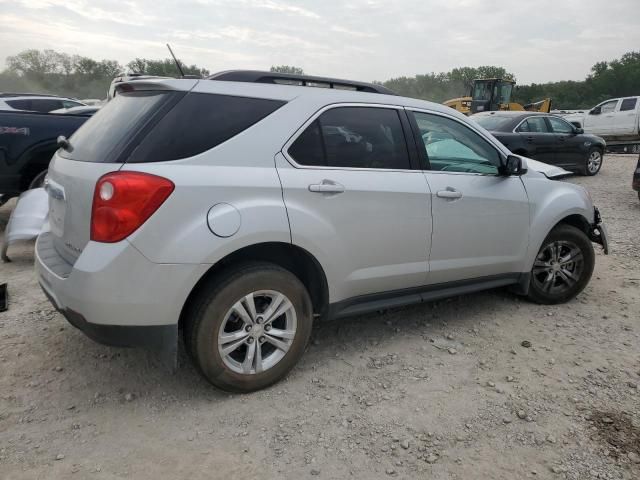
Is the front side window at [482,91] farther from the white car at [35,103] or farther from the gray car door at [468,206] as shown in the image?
the gray car door at [468,206]

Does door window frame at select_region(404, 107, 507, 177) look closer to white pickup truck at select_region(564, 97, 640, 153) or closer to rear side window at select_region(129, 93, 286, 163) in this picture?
rear side window at select_region(129, 93, 286, 163)

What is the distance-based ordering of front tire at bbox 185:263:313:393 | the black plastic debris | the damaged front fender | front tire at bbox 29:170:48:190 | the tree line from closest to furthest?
front tire at bbox 185:263:313:393, the black plastic debris, the damaged front fender, front tire at bbox 29:170:48:190, the tree line

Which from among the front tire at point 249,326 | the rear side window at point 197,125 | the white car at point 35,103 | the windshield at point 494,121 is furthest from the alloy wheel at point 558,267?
the white car at point 35,103

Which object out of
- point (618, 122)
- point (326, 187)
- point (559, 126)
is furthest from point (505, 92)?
point (326, 187)

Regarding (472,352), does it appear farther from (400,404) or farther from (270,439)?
(270,439)

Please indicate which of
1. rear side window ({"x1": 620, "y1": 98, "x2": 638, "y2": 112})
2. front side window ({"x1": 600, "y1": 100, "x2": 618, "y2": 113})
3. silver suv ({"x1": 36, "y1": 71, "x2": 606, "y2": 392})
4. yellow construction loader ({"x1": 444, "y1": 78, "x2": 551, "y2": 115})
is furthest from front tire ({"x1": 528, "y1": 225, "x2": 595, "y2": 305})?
yellow construction loader ({"x1": 444, "y1": 78, "x2": 551, "y2": 115})

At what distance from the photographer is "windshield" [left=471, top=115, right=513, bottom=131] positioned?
408 inches

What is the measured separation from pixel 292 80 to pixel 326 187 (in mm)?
758

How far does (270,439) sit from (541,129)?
1028 cm

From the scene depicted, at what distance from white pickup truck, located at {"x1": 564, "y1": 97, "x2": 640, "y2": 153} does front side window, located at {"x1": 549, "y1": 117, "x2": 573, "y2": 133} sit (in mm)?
7409

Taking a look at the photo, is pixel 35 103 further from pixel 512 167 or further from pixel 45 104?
→ pixel 512 167

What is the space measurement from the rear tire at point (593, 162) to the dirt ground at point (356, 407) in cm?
909

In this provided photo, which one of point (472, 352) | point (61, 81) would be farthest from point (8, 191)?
point (61, 81)

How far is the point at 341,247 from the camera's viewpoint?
117 inches
